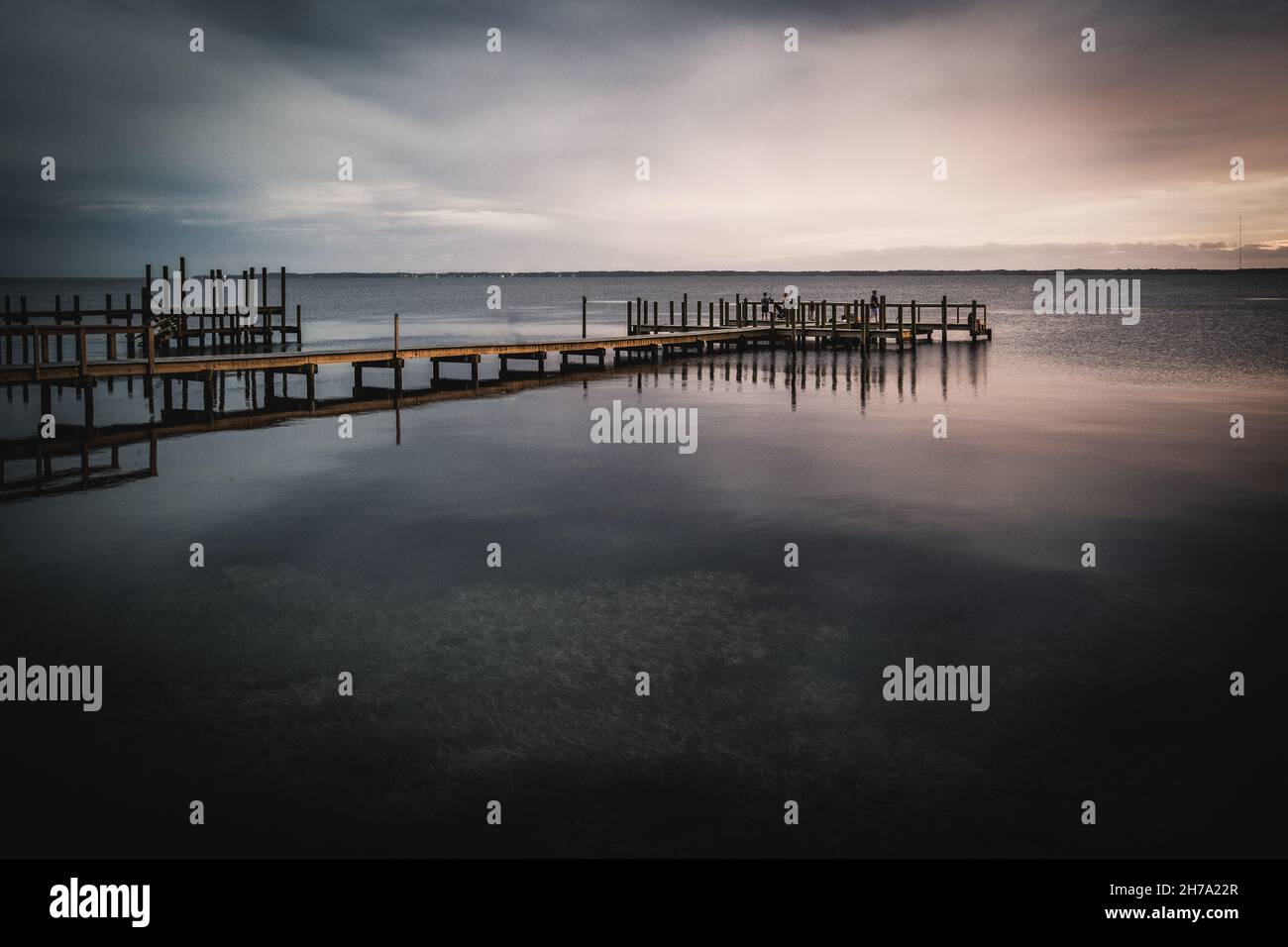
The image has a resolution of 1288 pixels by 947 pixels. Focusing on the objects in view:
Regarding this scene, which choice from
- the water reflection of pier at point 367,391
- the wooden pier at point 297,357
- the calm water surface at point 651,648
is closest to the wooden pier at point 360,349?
the wooden pier at point 297,357

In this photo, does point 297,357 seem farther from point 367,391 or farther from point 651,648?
point 651,648

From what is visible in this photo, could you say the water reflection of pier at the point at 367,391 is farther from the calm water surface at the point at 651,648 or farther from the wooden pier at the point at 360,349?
the calm water surface at the point at 651,648

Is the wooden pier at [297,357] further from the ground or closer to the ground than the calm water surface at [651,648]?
further from the ground

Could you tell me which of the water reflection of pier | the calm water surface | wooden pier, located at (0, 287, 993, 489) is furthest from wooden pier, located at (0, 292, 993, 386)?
the calm water surface

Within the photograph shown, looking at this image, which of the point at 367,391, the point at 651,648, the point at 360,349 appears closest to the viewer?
the point at 651,648

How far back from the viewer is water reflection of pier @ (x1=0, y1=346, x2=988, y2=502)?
20.4 m

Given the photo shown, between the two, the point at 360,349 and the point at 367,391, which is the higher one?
the point at 360,349

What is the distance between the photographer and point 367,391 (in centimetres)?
3378

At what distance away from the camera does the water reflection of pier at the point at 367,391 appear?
2044 centimetres

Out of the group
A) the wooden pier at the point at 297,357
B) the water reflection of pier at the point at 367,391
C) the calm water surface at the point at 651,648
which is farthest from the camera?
the wooden pier at the point at 297,357

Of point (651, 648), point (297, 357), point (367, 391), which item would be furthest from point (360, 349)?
point (651, 648)

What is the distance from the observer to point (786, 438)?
24422 mm
